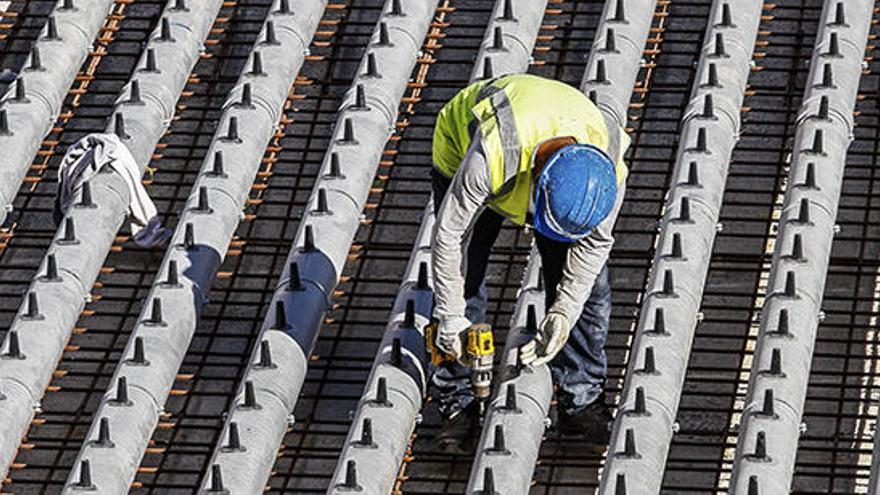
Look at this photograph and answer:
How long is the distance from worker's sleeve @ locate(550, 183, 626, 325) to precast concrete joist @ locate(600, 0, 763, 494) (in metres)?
0.95

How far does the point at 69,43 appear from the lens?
69.8 ft

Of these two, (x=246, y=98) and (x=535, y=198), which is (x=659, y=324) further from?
(x=246, y=98)

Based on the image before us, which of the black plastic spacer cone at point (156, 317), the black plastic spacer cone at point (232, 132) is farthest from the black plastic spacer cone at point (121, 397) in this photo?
the black plastic spacer cone at point (232, 132)

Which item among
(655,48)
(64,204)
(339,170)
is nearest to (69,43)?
(64,204)

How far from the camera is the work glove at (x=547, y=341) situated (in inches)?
674

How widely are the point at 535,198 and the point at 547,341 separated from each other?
117 cm

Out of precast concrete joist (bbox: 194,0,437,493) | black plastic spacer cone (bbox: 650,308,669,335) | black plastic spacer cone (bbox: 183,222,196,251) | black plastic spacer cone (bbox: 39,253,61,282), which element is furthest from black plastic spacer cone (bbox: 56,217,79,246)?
black plastic spacer cone (bbox: 650,308,669,335)

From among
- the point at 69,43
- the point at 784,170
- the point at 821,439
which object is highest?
the point at 784,170

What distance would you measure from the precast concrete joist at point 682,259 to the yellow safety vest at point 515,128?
148 centimetres

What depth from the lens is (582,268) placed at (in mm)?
17031

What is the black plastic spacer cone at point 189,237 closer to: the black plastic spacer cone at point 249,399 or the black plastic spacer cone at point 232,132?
the black plastic spacer cone at point 232,132

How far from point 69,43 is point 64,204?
1374 mm

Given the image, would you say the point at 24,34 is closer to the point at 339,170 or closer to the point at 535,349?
the point at 339,170

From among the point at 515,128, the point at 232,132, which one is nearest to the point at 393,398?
the point at 515,128
